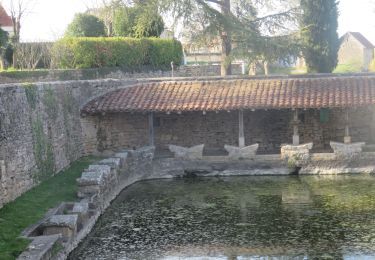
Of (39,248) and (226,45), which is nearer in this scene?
(39,248)

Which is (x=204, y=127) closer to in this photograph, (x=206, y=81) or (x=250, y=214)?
(x=206, y=81)

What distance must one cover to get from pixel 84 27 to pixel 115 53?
122 inches

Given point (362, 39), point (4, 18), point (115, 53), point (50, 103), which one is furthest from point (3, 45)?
point (362, 39)

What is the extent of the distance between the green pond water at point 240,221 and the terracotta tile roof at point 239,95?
3110 mm

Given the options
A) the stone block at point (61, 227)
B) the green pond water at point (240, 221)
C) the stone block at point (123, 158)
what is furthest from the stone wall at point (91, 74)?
the stone block at point (61, 227)

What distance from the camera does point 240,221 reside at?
51.7 ft

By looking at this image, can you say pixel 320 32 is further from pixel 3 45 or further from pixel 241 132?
pixel 3 45

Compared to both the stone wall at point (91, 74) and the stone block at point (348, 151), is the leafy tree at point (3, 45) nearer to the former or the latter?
the stone wall at point (91, 74)

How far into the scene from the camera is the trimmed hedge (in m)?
28.1

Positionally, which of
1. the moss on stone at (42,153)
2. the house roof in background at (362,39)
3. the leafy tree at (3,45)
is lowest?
the moss on stone at (42,153)

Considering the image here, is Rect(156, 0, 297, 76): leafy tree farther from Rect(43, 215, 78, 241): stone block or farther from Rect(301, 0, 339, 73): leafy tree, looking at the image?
Rect(43, 215, 78, 241): stone block

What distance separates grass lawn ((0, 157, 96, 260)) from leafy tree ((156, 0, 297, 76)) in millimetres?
10285

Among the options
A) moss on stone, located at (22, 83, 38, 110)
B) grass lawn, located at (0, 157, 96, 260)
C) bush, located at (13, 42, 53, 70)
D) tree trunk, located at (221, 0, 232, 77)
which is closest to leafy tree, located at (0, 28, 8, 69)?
bush, located at (13, 42, 53, 70)

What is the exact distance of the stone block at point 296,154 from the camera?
72.8ft
